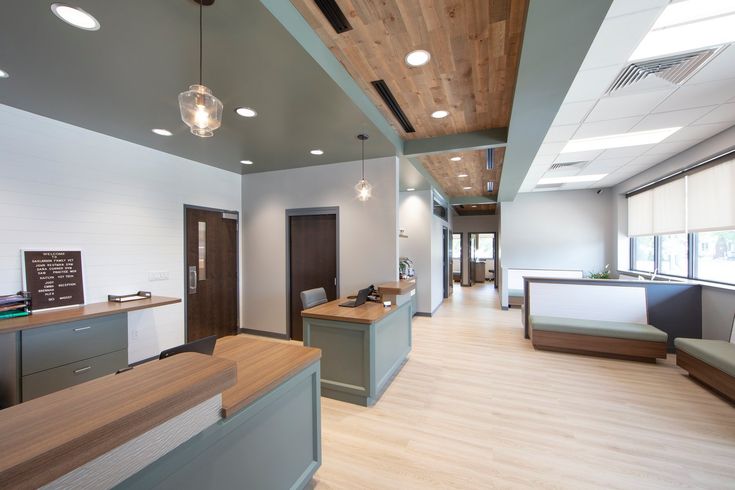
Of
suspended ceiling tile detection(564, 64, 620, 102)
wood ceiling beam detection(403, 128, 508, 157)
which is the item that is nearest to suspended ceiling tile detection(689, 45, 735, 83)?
suspended ceiling tile detection(564, 64, 620, 102)

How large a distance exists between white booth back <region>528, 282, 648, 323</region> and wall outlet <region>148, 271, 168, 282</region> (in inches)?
222

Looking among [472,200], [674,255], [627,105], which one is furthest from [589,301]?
[472,200]

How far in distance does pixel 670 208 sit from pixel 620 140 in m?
2.07

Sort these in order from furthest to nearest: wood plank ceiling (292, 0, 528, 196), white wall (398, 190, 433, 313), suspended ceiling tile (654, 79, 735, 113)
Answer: white wall (398, 190, 433, 313) < suspended ceiling tile (654, 79, 735, 113) < wood plank ceiling (292, 0, 528, 196)

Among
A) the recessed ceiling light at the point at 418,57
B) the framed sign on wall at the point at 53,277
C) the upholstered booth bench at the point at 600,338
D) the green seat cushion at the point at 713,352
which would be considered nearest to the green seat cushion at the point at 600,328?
the upholstered booth bench at the point at 600,338

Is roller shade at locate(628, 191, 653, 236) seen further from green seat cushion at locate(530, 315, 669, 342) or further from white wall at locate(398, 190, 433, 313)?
white wall at locate(398, 190, 433, 313)

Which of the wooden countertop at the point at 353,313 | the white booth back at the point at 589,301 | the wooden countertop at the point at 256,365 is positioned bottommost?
the white booth back at the point at 589,301

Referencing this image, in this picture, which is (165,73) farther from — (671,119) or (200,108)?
(671,119)

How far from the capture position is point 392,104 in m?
3.06

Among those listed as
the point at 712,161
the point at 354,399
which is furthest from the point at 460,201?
the point at 354,399

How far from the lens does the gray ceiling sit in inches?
66.7

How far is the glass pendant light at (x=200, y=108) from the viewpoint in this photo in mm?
1739

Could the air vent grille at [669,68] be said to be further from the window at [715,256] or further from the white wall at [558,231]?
the white wall at [558,231]

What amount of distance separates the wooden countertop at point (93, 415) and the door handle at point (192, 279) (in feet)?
12.1
